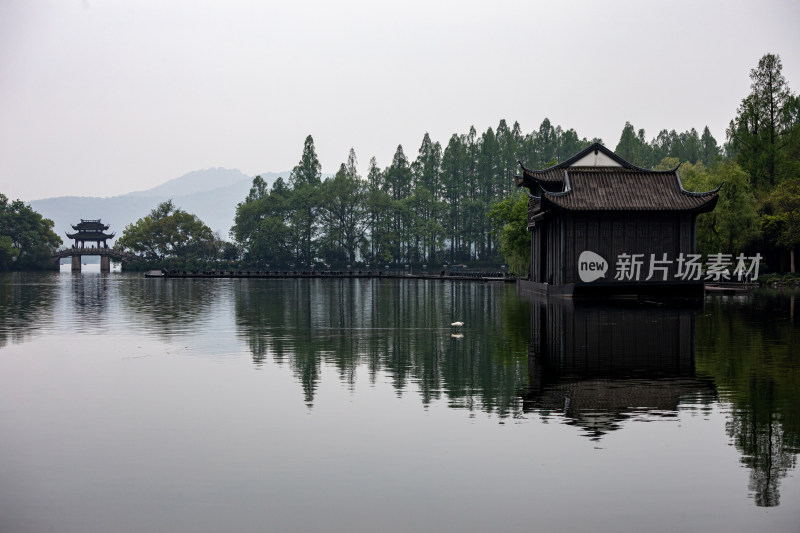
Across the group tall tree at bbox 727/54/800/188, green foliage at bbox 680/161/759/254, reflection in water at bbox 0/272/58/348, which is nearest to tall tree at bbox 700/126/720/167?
tall tree at bbox 727/54/800/188

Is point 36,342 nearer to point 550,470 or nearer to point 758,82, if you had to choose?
point 550,470

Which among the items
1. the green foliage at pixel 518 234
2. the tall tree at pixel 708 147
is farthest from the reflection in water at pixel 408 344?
the tall tree at pixel 708 147

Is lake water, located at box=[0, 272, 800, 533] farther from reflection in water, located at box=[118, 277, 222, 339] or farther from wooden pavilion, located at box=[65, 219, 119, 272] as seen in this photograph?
wooden pavilion, located at box=[65, 219, 119, 272]

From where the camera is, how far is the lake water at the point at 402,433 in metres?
7.50

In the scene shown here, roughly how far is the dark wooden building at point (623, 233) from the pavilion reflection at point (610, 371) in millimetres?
13770

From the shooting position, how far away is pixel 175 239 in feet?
354

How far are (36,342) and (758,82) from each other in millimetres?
62869

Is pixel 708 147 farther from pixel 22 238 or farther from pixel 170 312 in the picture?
pixel 22 238

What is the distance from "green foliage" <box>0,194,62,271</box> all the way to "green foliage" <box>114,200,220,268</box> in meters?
16.3

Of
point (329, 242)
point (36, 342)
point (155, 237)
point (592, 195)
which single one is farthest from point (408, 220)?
point (36, 342)

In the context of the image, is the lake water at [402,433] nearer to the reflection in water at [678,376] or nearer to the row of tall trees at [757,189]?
the reflection in water at [678,376]

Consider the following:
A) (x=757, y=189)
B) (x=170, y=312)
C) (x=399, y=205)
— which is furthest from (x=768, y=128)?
(x=170, y=312)

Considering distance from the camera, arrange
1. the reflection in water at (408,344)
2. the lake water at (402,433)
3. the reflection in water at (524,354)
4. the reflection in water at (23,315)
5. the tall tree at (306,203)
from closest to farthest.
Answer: the lake water at (402,433), the reflection in water at (524,354), the reflection in water at (408,344), the reflection in water at (23,315), the tall tree at (306,203)

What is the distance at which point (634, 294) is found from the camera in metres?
41.0
